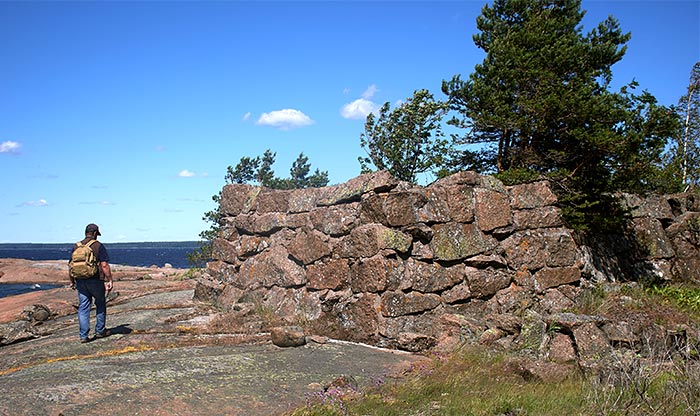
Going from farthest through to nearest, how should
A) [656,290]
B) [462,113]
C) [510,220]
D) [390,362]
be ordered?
[462,113], [656,290], [510,220], [390,362]

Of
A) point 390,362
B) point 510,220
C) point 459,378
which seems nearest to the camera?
point 459,378

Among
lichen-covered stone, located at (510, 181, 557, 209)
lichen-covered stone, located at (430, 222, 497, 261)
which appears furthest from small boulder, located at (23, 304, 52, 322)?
lichen-covered stone, located at (510, 181, 557, 209)

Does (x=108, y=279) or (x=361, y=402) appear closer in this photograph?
(x=361, y=402)

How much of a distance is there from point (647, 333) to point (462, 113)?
6.65 meters

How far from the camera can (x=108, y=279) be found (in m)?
8.58

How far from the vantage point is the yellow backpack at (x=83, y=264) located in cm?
833

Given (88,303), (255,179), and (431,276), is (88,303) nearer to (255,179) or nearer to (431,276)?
(431,276)

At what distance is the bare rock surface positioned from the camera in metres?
5.33

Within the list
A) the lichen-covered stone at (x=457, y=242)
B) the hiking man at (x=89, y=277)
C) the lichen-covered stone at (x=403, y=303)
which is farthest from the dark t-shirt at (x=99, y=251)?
the lichen-covered stone at (x=457, y=242)

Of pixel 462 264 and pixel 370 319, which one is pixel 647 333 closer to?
pixel 462 264

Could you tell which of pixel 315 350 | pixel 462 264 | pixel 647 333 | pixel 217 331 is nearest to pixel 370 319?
pixel 315 350

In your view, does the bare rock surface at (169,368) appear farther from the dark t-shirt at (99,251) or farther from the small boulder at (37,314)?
the dark t-shirt at (99,251)

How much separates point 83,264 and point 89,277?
23 centimetres

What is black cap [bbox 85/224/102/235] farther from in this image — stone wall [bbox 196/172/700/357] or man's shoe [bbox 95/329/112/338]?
stone wall [bbox 196/172/700/357]
